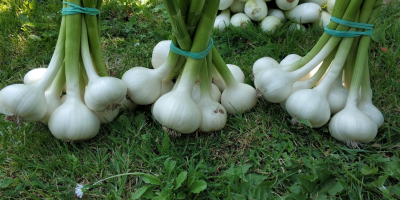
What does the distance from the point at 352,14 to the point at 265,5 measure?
0.94 metres

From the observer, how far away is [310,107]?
1392 millimetres

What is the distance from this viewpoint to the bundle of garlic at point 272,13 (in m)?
2.26

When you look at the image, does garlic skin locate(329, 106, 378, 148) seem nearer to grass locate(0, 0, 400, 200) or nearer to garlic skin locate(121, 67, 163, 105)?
grass locate(0, 0, 400, 200)

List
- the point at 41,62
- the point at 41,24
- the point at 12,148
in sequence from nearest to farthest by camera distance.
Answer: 1. the point at 12,148
2. the point at 41,62
3. the point at 41,24

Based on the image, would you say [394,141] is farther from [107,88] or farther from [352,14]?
[107,88]

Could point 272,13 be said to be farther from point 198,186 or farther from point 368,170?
point 198,186

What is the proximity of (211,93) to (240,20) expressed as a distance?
3.04ft

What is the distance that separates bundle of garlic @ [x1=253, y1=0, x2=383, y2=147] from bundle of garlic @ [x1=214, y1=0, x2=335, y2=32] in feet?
2.47

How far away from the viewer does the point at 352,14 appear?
4.72 feet

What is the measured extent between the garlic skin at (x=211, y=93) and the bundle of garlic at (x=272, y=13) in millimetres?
837

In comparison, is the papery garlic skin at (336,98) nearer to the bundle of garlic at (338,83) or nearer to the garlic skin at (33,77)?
the bundle of garlic at (338,83)

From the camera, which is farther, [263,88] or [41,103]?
[263,88]

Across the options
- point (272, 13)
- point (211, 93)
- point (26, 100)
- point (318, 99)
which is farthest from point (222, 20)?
point (26, 100)

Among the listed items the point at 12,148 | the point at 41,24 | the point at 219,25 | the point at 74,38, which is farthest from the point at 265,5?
the point at 12,148
